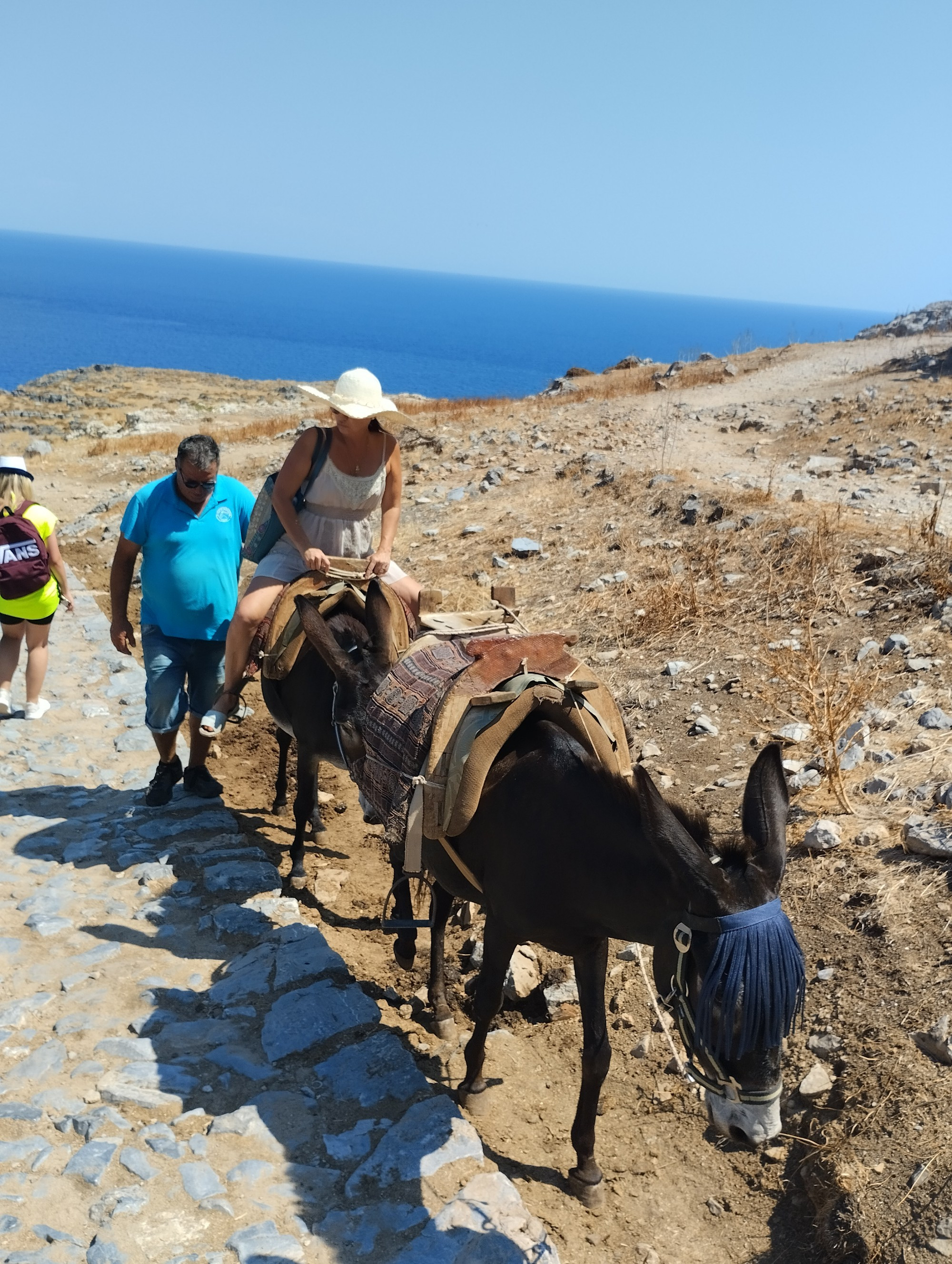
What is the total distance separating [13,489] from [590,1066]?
567 cm

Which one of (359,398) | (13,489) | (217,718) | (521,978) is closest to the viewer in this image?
(521,978)

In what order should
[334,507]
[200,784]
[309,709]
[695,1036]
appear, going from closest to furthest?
[695,1036] → [309,709] → [334,507] → [200,784]

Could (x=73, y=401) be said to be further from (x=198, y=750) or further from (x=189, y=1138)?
(x=189, y=1138)

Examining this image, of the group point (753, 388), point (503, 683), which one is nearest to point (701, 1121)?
point (503, 683)

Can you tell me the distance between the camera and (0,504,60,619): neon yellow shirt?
23.3 ft

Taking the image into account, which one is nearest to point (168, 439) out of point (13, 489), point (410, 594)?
point (13, 489)

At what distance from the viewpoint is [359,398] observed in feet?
17.0

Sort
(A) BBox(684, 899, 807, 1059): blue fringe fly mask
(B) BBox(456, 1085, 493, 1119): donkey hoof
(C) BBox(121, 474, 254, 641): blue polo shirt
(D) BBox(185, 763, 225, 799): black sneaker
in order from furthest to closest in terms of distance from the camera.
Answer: (D) BBox(185, 763, 225, 799): black sneaker
(C) BBox(121, 474, 254, 641): blue polo shirt
(B) BBox(456, 1085, 493, 1119): donkey hoof
(A) BBox(684, 899, 807, 1059): blue fringe fly mask

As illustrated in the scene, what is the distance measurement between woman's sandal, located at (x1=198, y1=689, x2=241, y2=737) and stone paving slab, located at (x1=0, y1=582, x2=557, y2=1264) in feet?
2.22

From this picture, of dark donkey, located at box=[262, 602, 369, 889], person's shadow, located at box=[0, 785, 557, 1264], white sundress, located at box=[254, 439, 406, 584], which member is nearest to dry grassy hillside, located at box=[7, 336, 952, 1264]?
person's shadow, located at box=[0, 785, 557, 1264]

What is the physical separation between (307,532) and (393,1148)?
10.9 ft

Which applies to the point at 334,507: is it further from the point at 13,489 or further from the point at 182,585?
the point at 13,489

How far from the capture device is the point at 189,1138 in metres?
3.51

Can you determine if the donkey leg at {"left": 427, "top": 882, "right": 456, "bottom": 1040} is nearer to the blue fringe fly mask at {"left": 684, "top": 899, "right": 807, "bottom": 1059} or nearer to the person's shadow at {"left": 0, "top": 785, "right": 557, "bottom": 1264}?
the person's shadow at {"left": 0, "top": 785, "right": 557, "bottom": 1264}
